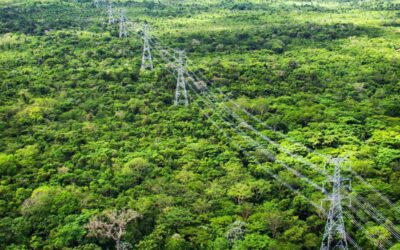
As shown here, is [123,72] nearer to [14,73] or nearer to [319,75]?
[14,73]

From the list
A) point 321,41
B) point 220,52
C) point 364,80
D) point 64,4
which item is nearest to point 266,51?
point 220,52

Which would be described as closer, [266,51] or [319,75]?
[319,75]

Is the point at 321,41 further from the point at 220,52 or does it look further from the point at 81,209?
the point at 81,209

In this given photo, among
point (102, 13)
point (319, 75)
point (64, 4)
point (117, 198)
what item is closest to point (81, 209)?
point (117, 198)

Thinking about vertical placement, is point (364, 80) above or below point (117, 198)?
above

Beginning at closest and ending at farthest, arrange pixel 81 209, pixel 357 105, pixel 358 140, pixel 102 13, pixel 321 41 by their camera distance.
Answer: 1. pixel 81 209
2. pixel 358 140
3. pixel 357 105
4. pixel 321 41
5. pixel 102 13

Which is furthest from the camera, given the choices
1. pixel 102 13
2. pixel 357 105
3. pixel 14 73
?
pixel 102 13
